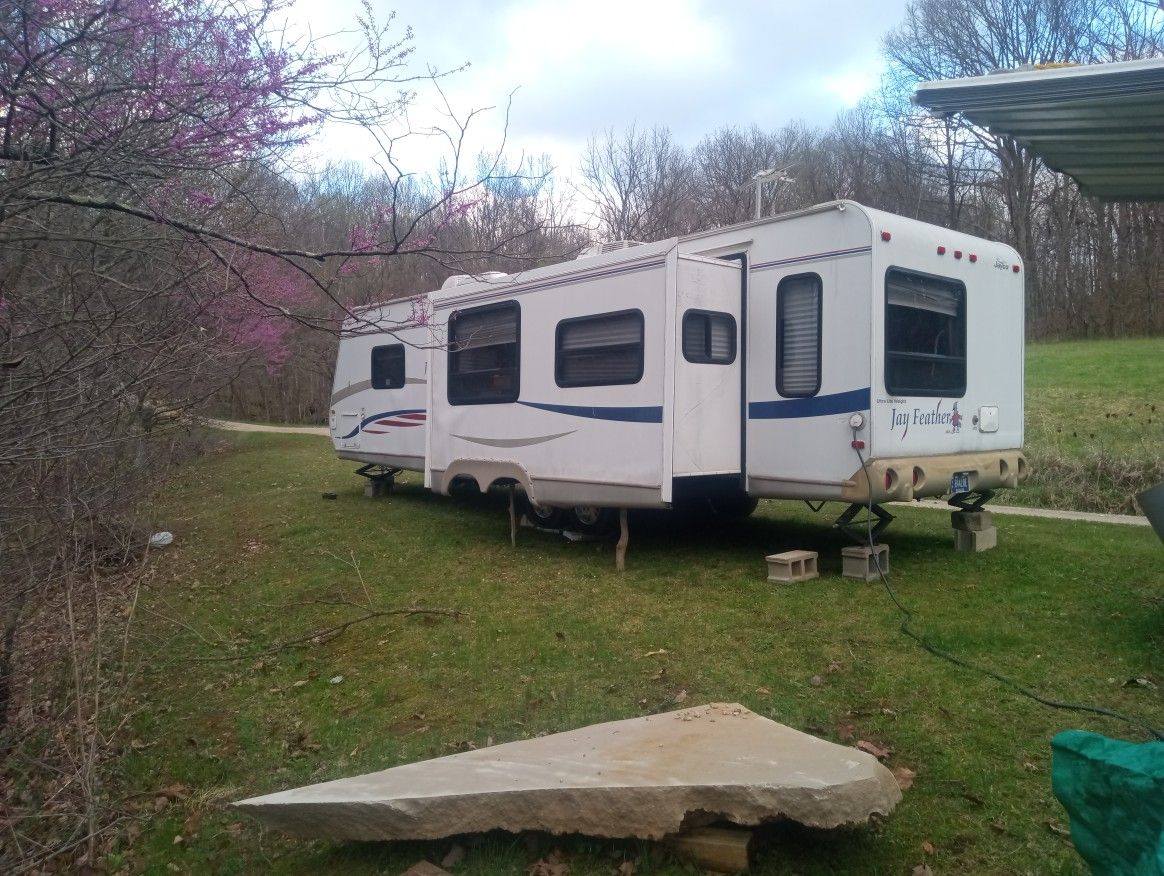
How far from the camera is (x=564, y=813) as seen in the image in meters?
3.38

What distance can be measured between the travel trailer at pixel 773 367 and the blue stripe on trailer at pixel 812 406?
12 millimetres

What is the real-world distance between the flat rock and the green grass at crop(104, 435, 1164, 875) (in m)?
0.21

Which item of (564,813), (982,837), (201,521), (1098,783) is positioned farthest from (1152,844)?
(201,521)

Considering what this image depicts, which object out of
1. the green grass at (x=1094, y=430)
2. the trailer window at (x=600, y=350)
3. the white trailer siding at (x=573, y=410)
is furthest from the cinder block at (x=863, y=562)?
the green grass at (x=1094, y=430)

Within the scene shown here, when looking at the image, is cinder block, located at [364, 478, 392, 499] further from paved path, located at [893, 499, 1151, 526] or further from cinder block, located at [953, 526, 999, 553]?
cinder block, located at [953, 526, 999, 553]

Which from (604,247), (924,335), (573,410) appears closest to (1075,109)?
(924,335)

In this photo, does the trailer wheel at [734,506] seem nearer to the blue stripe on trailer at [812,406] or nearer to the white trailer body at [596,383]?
the white trailer body at [596,383]

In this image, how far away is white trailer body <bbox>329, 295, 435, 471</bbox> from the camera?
10.9 metres

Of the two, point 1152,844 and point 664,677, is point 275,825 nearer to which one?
point 664,677

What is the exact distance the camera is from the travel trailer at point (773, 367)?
22.6 feet

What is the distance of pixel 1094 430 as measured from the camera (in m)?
12.9

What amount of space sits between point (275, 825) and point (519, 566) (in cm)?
437

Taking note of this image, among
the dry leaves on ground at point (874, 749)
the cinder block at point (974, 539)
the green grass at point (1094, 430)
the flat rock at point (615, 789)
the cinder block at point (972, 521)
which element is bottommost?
the dry leaves on ground at point (874, 749)

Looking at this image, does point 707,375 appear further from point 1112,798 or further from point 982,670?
point 1112,798
